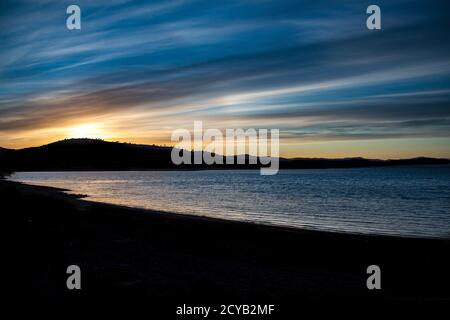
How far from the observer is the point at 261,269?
1420cm

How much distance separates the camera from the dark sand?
35.1ft

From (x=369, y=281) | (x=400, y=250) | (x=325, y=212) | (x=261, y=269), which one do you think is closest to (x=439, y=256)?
(x=400, y=250)

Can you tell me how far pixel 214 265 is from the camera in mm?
14570

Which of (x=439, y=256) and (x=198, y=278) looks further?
(x=439, y=256)

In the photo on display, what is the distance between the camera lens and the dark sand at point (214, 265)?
10.7 metres
